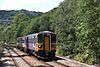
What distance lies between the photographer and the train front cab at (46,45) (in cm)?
3347

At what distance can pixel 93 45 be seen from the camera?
2828 cm

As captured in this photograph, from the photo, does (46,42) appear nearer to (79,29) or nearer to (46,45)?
(46,45)

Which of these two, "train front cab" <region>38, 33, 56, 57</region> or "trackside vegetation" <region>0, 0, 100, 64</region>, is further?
"train front cab" <region>38, 33, 56, 57</region>

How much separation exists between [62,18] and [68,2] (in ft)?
6.81

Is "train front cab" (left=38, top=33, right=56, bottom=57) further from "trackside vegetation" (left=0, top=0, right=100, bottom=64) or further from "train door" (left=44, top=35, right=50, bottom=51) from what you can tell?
"trackside vegetation" (left=0, top=0, right=100, bottom=64)

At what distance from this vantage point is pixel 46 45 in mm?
33562

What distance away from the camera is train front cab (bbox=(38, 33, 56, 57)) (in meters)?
33.5

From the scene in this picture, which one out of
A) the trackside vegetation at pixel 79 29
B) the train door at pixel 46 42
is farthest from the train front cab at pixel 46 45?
the trackside vegetation at pixel 79 29

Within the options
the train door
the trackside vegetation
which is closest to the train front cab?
the train door

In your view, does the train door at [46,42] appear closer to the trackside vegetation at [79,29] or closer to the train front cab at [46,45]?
the train front cab at [46,45]

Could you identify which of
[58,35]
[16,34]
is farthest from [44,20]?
[16,34]

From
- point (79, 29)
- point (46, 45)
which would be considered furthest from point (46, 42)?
point (79, 29)

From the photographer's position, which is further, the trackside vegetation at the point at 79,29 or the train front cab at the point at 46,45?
the train front cab at the point at 46,45

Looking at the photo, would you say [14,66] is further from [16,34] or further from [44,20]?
[16,34]
